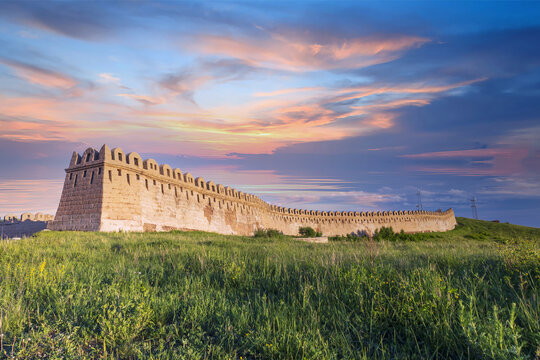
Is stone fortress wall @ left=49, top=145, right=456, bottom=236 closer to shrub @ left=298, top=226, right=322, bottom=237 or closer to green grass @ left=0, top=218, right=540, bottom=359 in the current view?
shrub @ left=298, top=226, right=322, bottom=237

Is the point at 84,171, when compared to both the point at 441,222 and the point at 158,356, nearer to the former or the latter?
the point at 158,356

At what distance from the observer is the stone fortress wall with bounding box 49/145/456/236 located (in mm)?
23828

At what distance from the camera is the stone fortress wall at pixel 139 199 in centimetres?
2383

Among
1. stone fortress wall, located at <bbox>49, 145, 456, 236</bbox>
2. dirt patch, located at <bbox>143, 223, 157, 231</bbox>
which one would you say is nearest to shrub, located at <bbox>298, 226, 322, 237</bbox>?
stone fortress wall, located at <bbox>49, 145, 456, 236</bbox>

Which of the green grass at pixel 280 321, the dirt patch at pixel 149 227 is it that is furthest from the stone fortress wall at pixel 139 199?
the green grass at pixel 280 321

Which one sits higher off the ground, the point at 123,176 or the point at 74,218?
the point at 123,176

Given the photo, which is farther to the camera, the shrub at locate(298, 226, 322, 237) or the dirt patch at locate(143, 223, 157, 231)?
the shrub at locate(298, 226, 322, 237)

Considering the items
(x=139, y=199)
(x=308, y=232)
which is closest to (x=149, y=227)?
(x=139, y=199)

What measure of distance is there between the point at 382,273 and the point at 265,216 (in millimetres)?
46902

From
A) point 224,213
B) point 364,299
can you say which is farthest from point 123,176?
point 364,299

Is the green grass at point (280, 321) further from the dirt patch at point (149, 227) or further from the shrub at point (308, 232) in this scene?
the shrub at point (308, 232)

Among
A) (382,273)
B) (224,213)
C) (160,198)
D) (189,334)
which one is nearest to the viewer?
(189,334)

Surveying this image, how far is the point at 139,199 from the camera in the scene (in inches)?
1022

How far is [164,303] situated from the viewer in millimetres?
4199
